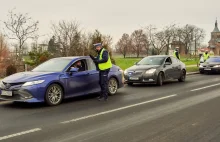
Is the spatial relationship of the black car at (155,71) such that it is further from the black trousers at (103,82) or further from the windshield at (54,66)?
the windshield at (54,66)

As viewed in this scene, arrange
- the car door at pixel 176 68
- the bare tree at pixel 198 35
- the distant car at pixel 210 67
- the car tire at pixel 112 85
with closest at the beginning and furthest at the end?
the car tire at pixel 112 85
the car door at pixel 176 68
the distant car at pixel 210 67
the bare tree at pixel 198 35

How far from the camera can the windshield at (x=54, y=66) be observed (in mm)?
9595

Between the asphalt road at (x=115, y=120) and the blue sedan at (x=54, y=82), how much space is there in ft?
1.01

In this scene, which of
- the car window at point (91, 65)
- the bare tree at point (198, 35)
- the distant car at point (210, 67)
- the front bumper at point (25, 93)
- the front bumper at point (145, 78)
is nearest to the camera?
the front bumper at point (25, 93)

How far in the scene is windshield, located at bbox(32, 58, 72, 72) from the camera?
9.59 meters

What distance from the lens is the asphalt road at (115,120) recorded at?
564 cm

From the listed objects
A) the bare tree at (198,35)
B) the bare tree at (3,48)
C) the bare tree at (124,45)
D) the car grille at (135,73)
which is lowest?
the car grille at (135,73)

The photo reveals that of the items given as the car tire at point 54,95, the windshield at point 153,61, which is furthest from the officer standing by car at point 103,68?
the windshield at point 153,61

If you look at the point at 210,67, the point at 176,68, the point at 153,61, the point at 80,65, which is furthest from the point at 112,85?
the point at 210,67

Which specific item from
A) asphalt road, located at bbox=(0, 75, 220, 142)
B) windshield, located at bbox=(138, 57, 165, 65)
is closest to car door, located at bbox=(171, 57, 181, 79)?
windshield, located at bbox=(138, 57, 165, 65)

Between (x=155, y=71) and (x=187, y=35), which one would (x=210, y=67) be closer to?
(x=155, y=71)

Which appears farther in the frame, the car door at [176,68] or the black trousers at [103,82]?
the car door at [176,68]

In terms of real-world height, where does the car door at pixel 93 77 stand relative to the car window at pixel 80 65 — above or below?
below

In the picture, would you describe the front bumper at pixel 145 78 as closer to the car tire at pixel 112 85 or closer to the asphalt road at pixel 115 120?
the car tire at pixel 112 85
